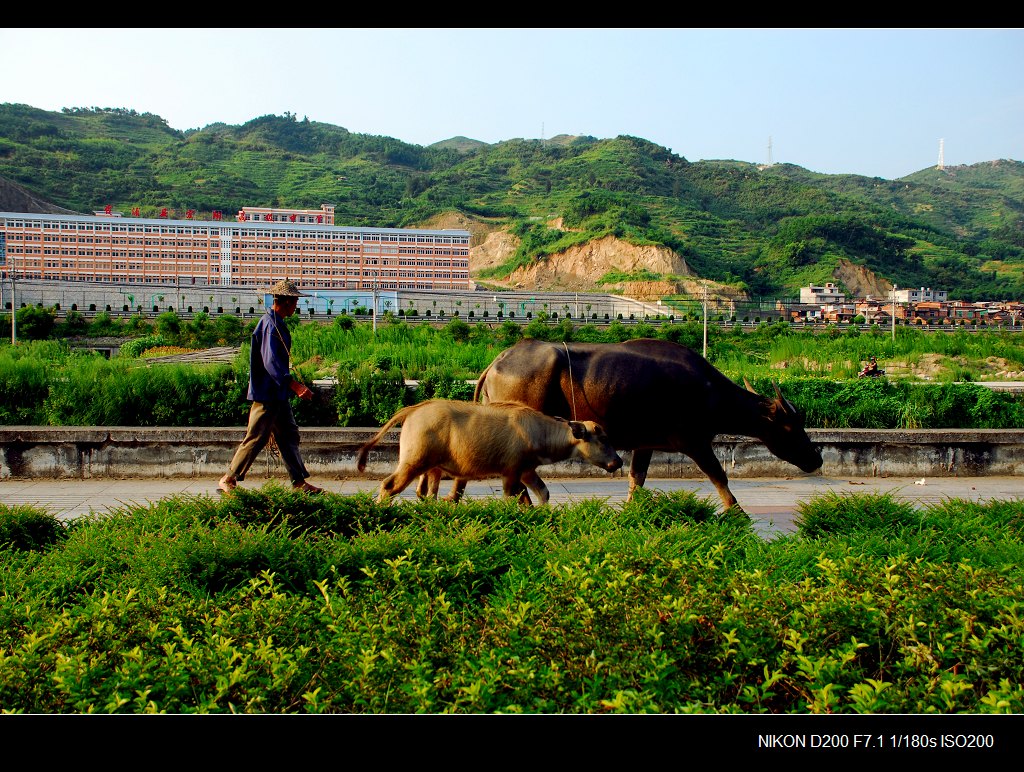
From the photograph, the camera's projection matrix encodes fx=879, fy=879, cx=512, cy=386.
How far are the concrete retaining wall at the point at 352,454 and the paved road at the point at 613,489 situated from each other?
12 centimetres

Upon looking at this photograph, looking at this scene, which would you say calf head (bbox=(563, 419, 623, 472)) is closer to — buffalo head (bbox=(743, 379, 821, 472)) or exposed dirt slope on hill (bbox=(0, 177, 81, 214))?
buffalo head (bbox=(743, 379, 821, 472))

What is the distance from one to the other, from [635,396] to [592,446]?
120cm

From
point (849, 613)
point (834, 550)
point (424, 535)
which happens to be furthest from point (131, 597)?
point (834, 550)

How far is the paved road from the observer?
27.8 ft

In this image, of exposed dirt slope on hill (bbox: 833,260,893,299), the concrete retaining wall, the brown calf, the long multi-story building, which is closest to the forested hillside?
exposed dirt slope on hill (bbox: 833,260,893,299)

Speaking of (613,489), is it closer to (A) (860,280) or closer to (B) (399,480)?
(B) (399,480)

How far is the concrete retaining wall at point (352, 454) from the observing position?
9.63 metres

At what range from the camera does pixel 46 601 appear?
416 cm

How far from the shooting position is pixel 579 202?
470 ft

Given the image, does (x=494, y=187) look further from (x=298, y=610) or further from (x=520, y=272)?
(x=298, y=610)

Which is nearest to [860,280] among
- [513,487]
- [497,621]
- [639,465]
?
[639,465]

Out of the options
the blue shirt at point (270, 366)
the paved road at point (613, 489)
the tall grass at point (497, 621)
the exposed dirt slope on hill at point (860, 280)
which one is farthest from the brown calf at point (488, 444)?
the exposed dirt slope on hill at point (860, 280)

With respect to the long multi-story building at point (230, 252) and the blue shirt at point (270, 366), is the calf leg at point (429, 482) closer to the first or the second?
the blue shirt at point (270, 366)

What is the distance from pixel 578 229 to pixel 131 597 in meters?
133
